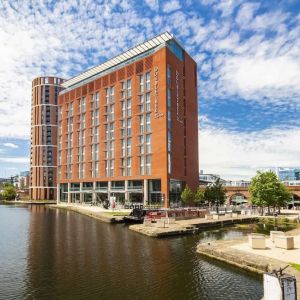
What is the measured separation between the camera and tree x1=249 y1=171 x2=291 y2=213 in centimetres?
8588

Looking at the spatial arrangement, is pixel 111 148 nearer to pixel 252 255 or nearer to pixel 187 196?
pixel 187 196

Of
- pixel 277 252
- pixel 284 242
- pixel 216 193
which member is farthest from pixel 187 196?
pixel 277 252

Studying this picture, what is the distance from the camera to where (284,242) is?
3719 centimetres

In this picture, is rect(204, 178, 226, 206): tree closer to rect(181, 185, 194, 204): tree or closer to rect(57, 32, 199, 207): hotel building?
rect(181, 185, 194, 204): tree

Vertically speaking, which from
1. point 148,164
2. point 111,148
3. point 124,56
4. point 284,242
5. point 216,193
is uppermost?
point 124,56

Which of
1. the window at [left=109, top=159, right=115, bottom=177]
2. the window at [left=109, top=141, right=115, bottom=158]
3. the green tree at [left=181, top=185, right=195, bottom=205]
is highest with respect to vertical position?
the window at [left=109, top=141, right=115, bottom=158]

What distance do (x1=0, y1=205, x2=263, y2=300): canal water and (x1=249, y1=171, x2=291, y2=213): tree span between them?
40159 mm

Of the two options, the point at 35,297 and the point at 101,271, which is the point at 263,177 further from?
the point at 35,297

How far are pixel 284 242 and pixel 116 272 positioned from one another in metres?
17.7

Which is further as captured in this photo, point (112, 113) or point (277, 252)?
point (112, 113)

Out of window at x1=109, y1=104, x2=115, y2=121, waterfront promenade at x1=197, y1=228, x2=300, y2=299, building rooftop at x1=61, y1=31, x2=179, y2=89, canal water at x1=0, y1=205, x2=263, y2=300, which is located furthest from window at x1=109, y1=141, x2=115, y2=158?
waterfront promenade at x1=197, y1=228, x2=300, y2=299

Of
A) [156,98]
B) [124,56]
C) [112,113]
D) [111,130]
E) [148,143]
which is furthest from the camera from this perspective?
[112,113]

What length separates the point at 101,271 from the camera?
32.8 m

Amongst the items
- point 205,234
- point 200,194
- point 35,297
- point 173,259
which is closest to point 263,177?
point 200,194
